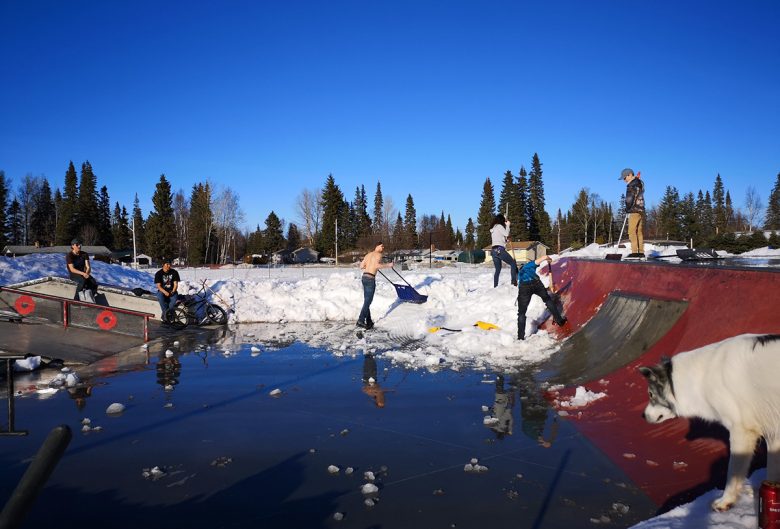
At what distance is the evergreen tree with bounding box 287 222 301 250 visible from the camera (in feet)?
336

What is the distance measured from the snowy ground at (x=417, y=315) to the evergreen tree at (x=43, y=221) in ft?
251

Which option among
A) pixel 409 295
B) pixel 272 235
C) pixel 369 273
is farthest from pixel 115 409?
pixel 272 235

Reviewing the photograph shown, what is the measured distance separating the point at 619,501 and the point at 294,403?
3.89m

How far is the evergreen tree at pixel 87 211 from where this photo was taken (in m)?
75.2

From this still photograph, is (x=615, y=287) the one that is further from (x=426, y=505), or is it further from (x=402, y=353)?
(x=426, y=505)

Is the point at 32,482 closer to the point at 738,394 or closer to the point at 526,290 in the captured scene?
the point at 738,394

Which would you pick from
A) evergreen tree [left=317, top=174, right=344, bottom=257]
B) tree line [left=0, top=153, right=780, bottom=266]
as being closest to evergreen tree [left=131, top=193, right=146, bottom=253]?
tree line [left=0, top=153, right=780, bottom=266]

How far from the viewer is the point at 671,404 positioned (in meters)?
3.69

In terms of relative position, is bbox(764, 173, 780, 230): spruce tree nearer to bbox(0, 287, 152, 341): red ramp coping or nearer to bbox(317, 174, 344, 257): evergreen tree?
bbox(317, 174, 344, 257): evergreen tree

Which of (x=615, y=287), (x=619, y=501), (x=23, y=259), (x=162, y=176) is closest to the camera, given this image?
(x=619, y=501)

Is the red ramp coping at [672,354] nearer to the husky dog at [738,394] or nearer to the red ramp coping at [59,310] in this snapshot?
the husky dog at [738,394]

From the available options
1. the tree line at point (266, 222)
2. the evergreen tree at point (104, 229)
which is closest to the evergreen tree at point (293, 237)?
the tree line at point (266, 222)

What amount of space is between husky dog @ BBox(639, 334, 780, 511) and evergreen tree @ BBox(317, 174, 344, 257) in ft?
266

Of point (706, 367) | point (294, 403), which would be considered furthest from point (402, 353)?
point (706, 367)
